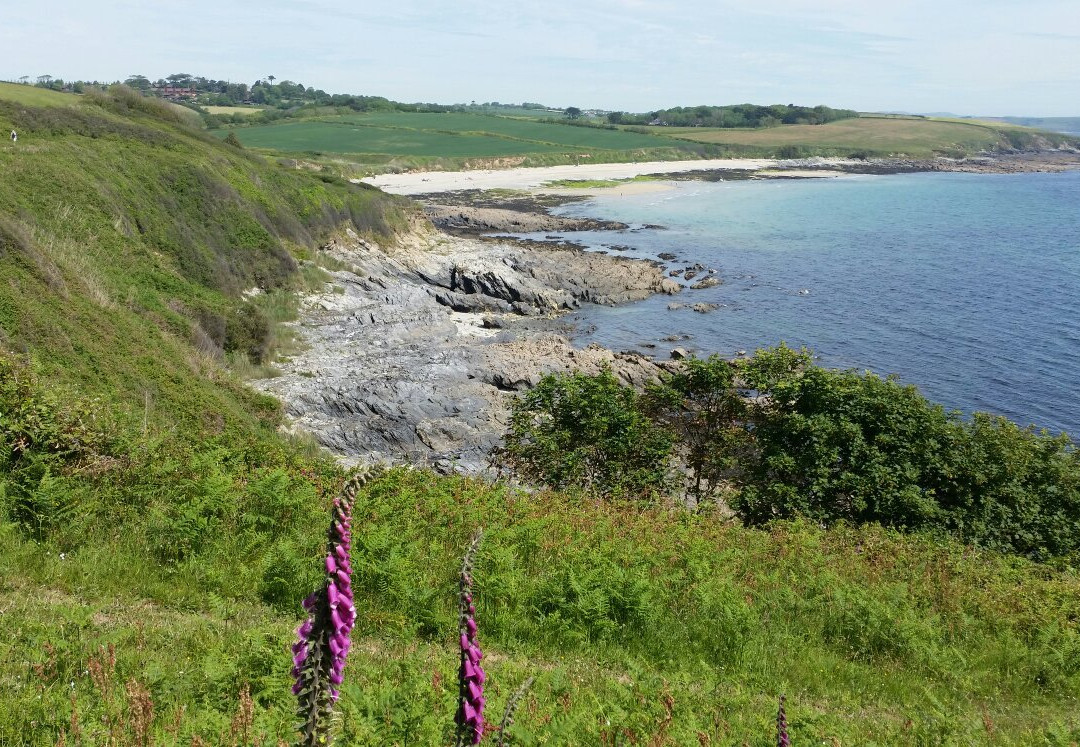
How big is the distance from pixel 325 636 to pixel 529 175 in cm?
13106

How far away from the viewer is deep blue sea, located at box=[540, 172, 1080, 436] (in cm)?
3966

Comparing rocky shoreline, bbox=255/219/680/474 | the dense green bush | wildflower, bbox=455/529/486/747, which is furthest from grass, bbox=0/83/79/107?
wildflower, bbox=455/529/486/747

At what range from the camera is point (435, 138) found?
15412 centimetres

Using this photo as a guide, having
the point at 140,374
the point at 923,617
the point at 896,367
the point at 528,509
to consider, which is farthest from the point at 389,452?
the point at 896,367

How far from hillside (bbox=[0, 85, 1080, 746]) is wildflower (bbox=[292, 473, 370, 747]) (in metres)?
1.57

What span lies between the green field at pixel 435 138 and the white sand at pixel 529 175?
864 centimetres

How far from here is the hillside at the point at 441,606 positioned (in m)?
6.14

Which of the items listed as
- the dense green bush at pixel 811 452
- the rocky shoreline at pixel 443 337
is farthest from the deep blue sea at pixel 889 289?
the dense green bush at pixel 811 452

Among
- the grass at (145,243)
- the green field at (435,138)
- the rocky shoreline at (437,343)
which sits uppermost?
the green field at (435,138)

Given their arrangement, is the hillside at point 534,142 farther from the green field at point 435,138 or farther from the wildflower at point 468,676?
the wildflower at point 468,676

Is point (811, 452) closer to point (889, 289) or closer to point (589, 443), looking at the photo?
point (589, 443)

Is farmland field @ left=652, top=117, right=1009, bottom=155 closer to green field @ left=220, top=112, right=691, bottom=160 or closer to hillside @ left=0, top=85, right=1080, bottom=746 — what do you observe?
green field @ left=220, top=112, right=691, bottom=160

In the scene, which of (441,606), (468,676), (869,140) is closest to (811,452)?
(441,606)

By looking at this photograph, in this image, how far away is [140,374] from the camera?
18.4m
